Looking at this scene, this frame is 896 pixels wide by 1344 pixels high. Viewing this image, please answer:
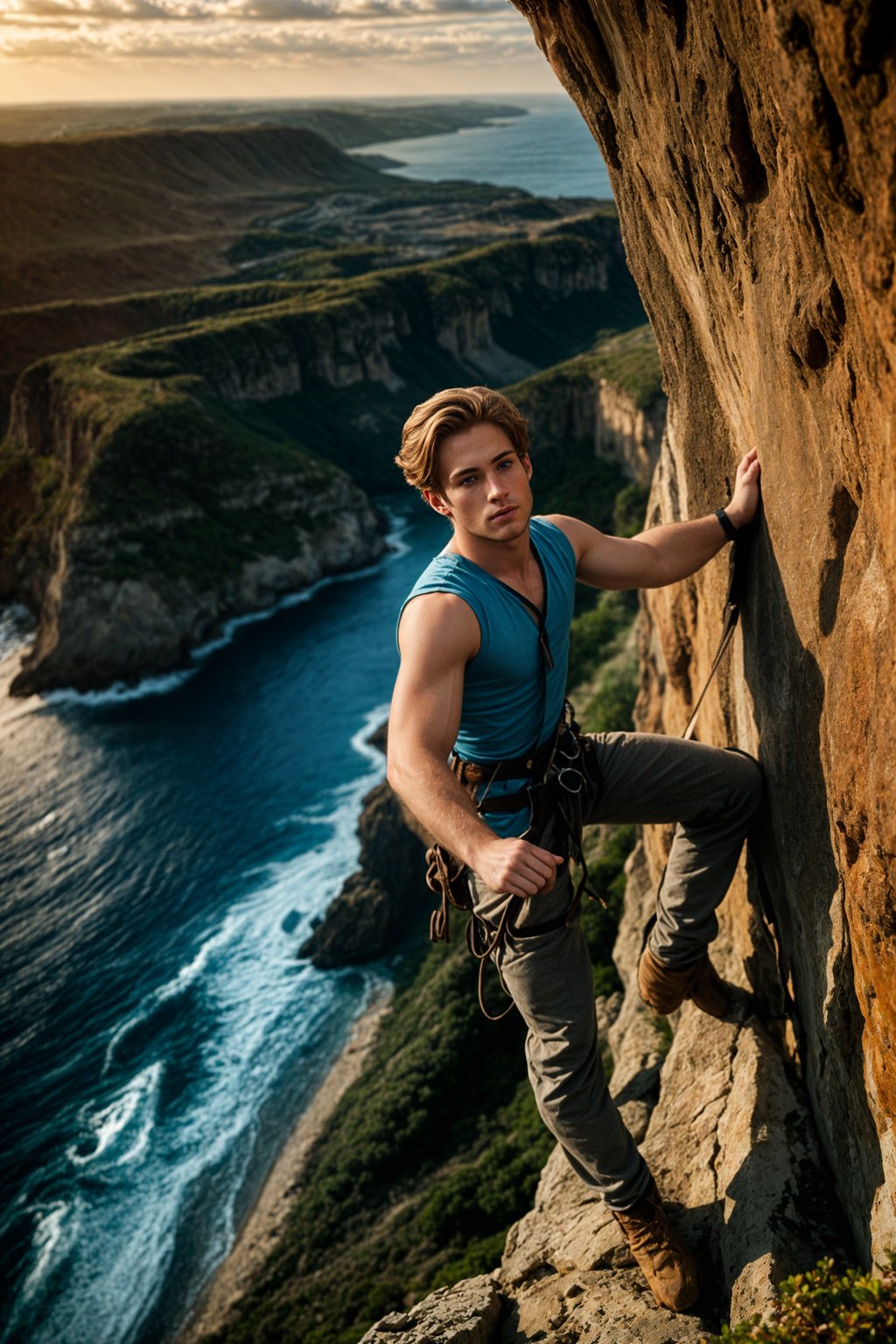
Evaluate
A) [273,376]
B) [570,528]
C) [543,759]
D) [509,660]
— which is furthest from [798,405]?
[273,376]

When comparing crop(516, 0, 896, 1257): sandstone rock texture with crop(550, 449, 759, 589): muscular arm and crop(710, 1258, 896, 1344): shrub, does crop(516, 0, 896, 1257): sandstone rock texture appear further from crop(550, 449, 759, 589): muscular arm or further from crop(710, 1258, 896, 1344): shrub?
crop(710, 1258, 896, 1344): shrub

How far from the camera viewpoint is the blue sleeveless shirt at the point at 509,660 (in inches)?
206

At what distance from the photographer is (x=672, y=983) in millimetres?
6957

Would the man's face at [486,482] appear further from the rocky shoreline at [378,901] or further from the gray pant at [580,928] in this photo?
the rocky shoreline at [378,901]

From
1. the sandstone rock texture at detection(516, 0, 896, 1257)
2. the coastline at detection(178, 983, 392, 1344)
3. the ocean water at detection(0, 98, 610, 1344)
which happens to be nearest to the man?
the sandstone rock texture at detection(516, 0, 896, 1257)

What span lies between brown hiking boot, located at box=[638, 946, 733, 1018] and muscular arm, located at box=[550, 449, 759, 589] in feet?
9.31

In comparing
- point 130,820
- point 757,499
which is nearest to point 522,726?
point 757,499

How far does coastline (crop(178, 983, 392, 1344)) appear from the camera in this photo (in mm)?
24844

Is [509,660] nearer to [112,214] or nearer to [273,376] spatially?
[273,376]

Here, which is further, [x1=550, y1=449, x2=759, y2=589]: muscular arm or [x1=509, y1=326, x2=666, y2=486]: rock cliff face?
[x1=509, y1=326, x2=666, y2=486]: rock cliff face

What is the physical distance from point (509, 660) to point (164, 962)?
3875cm

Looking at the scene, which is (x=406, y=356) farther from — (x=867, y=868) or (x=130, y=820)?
(x=867, y=868)

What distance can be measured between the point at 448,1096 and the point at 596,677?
22.1 metres

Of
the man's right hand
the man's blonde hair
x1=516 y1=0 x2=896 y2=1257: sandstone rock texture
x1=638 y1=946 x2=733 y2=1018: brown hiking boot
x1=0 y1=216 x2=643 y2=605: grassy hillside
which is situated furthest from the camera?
x1=0 y1=216 x2=643 y2=605: grassy hillside
